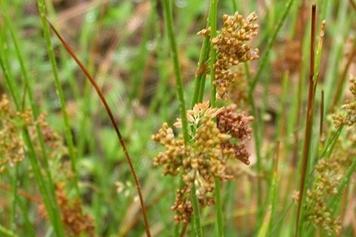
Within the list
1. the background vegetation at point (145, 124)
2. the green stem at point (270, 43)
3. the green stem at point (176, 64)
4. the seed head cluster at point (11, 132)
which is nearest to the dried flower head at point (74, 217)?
the background vegetation at point (145, 124)

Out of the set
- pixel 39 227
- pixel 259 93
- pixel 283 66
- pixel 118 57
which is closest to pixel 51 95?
pixel 118 57

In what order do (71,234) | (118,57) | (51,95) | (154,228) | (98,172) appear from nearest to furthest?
1. (71,234)
2. (154,228)
3. (98,172)
4. (51,95)
5. (118,57)

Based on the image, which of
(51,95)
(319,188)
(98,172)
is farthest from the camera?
(51,95)

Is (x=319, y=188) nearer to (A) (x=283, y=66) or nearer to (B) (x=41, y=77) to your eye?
(A) (x=283, y=66)

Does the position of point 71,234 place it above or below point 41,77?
below

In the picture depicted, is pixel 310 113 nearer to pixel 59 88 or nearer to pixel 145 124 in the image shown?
pixel 59 88

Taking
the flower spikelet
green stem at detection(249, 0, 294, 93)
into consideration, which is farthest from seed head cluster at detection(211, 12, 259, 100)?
green stem at detection(249, 0, 294, 93)

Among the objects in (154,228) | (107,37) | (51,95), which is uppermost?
(107,37)
